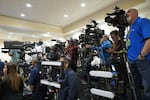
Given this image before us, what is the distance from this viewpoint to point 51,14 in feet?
25.4

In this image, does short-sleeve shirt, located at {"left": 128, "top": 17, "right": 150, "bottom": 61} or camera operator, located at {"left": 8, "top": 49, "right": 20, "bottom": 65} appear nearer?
short-sleeve shirt, located at {"left": 128, "top": 17, "right": 150, "bottom": 61}

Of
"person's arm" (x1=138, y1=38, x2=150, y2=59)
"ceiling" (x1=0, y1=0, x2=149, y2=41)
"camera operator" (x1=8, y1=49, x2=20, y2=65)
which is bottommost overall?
"person's arm" (x1=138, y1=38, x2=150, y2=59)

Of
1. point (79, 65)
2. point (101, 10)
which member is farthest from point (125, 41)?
point (101, 10)

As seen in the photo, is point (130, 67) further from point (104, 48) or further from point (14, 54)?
point (14, 54)

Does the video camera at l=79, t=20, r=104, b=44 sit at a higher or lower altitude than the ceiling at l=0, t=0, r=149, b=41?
lower

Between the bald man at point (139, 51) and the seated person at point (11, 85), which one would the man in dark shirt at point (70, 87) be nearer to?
the seated person at point (11, 85)

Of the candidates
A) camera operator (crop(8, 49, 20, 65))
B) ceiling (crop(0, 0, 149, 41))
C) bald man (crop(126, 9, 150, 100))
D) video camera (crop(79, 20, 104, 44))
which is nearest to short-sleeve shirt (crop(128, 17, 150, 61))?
bald man (crop(126, 9, 150, 100))

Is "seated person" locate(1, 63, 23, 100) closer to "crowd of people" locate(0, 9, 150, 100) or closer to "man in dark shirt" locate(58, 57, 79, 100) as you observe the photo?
"crowd of people" locate(0, 9, 150, 100)

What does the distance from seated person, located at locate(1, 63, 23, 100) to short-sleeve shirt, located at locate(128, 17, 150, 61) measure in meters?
1.63

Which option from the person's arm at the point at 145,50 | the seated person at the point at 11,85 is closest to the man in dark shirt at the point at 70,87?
the seated person at the point at 11,85

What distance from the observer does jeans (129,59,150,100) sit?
2125mm

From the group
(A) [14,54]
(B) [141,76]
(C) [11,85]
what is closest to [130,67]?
(B) [141,76]

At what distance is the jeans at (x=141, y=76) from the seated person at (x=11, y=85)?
162cm

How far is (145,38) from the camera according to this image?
7.20 ft
